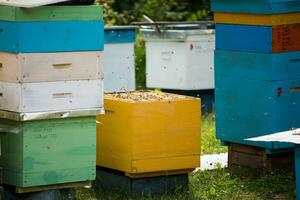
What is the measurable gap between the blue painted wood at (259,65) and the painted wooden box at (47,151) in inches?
63.3

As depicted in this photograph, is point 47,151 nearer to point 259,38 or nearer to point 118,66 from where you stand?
point 259,38

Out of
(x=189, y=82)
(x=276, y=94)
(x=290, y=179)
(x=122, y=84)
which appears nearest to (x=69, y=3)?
(x=276, y=94)

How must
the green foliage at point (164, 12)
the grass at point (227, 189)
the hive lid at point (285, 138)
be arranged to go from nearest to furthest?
the hive lid at point (285, 138), the grass at point (227, 189), the green foliage at point (164, 12)

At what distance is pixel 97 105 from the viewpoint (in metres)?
6.30

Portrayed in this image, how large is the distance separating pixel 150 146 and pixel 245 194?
91 cm

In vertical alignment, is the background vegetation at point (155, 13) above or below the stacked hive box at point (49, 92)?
above

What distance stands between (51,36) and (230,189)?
2.09 m

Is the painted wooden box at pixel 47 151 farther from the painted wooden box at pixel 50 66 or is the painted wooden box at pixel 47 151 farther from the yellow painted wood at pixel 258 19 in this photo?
the yellow painted wood at pixel 258 19

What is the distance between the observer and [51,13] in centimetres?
607

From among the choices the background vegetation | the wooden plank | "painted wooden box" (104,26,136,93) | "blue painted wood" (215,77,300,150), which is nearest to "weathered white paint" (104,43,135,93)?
"painted wooden box" (104,26,136,93)

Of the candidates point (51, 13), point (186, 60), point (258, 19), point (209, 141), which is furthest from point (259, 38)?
point (186, 60)

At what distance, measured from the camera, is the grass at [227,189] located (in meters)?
6.98

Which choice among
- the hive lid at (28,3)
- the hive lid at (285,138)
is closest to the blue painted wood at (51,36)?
the hive lid at (28,3)

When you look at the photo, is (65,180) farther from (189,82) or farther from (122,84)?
(189,82)
